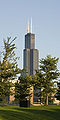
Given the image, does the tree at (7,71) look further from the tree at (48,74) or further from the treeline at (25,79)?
the tree at (48,74)

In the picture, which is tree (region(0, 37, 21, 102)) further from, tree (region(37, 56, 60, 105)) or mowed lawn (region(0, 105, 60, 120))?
tree (region(37, 56, 60, 105))

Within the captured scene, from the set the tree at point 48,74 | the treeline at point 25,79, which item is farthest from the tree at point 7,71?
the tree at point 48,74

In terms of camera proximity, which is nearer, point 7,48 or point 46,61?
point 7,48

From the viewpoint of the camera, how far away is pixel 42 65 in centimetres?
4950

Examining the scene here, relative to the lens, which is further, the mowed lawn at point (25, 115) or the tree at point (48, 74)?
the tree at point (48, 74)

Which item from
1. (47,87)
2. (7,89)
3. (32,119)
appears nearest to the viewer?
(32,119)

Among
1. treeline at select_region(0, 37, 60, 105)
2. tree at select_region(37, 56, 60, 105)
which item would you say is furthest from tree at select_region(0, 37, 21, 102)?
tree at select_region(37, 56, 60, 105)

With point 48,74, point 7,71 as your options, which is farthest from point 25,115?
point 48,74

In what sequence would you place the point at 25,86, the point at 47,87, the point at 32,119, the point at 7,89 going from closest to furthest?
the point at 32,119 < the point at 7,89 < the point at 47,87 < the point at 25,86

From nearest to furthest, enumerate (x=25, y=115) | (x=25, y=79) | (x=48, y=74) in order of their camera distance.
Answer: (x=25, y=115) → (x=48, y=74) → (x=25, y=79)

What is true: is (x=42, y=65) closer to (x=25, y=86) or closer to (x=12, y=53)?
(x=25, y=86)

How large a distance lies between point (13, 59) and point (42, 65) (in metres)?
21.2

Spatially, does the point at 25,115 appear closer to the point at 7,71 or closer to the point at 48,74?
the point at 7,71

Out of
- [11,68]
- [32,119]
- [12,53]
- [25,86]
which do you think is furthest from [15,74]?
[25,86]
